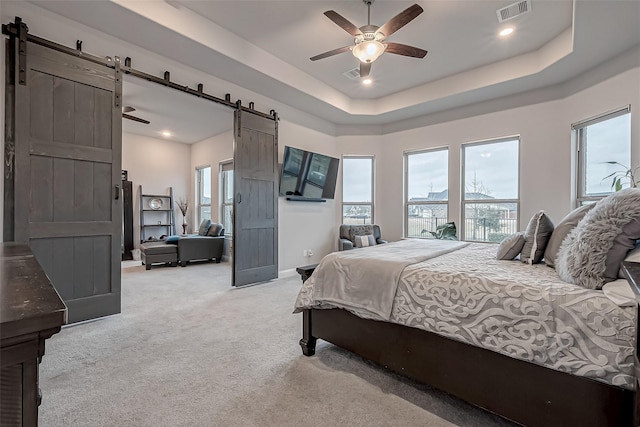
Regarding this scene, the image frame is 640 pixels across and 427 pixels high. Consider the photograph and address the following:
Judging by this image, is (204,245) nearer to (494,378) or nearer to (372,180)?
(372,180)

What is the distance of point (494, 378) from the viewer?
142 centimetres

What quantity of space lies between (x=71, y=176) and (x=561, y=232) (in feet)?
12.9

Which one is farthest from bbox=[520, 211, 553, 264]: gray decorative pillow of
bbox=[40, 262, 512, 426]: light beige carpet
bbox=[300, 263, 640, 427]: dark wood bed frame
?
bbox=[40, 262, 512, 426]: light beige carpet

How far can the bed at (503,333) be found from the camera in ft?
3.72

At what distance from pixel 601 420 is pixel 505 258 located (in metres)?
1.12

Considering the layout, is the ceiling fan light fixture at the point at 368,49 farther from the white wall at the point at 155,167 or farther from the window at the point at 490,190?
the white wall at the point at 155,167

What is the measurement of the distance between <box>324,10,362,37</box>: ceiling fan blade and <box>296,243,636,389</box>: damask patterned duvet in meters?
2.20

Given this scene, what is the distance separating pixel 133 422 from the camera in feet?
4.95

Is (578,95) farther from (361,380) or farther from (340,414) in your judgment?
(340,414)

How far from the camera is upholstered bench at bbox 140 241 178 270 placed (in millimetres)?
5395

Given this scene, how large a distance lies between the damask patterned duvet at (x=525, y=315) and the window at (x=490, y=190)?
322cm

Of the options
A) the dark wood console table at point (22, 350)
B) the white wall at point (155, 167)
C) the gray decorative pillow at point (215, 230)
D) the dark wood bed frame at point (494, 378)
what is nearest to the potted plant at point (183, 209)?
the white wall at point (155, 167)

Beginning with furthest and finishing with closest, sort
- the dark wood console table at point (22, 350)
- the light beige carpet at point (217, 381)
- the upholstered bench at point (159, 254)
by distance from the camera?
the upholstered bench at point (159, 254), the light beige carpet at point (217, 381), the dark wood console table at point (22, 350)

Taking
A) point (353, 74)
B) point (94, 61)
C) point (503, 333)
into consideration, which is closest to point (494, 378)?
point (503, 333)
